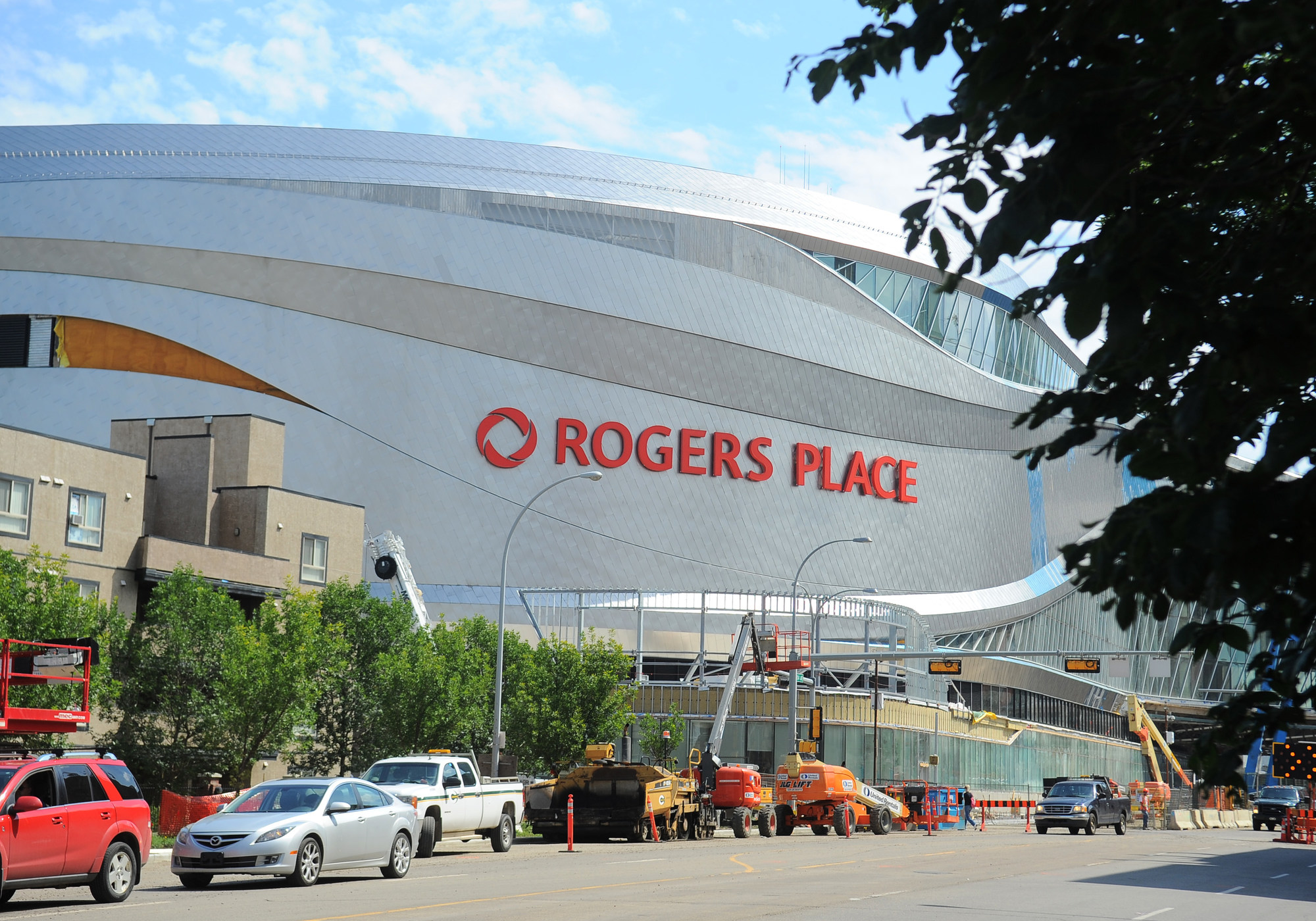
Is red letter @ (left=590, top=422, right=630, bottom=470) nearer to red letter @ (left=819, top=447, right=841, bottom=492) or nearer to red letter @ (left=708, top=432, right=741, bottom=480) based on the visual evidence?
red letter @ (left=708, top=432, right=741, bottom=480)

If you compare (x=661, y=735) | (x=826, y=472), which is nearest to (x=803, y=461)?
(x=826, y=472)

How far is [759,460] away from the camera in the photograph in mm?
79938

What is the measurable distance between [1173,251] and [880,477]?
267 feet

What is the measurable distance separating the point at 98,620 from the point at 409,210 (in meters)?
39.2

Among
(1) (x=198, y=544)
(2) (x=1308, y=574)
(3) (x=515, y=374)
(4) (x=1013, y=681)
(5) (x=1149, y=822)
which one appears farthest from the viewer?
(4) (x=1013, y=681)

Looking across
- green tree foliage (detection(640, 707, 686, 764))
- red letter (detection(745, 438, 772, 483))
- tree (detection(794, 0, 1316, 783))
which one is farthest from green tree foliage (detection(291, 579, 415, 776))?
tree (detection(794, 0, 1316, 783))

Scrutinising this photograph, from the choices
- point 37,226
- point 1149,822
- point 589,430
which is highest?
point 37,226

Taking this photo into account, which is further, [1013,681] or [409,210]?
[1013,681]

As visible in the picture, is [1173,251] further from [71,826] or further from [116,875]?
[116,875]

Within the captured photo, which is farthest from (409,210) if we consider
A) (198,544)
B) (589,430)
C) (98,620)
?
(98,620)

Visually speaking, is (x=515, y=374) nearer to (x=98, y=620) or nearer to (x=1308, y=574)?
(x=98, y=620)

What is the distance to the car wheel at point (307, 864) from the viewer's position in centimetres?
2144

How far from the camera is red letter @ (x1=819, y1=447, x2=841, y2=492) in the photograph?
82.6m

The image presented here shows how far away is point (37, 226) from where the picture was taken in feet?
235
